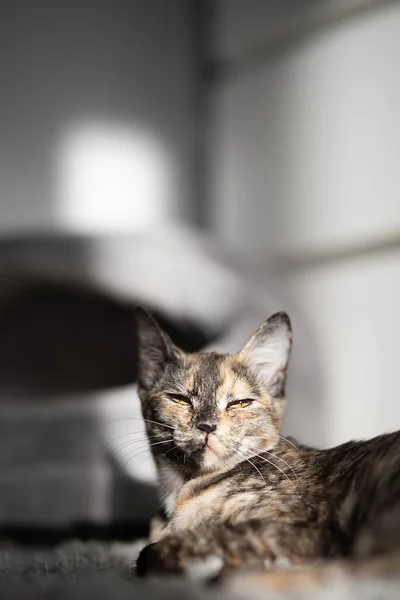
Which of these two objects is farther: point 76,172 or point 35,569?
point 76,172

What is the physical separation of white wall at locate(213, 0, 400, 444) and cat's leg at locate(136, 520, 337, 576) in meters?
0.65

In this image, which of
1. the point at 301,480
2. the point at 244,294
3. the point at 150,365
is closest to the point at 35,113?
the point at 244,294

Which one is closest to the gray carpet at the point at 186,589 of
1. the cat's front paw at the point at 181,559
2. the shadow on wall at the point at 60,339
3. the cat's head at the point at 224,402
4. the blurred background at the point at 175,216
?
the cat's front paw at the point at 181,559

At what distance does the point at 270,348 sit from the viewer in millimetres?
871

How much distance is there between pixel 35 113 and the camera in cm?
249

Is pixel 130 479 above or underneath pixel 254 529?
underneath

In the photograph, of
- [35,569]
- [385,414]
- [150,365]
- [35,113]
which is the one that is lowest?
[35,569]

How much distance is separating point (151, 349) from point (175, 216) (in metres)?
1.87

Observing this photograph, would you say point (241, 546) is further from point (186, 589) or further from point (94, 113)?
point (94, 113)

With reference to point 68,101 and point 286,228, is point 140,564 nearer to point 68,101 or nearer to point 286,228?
point 286,228

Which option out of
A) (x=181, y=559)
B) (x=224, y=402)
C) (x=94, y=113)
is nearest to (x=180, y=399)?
(x=224, y=402)

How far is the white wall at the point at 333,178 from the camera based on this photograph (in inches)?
71.7

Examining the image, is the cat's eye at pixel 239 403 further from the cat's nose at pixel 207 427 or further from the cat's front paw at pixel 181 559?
the cat's front paw at pixel 181 559

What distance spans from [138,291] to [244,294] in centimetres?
26
